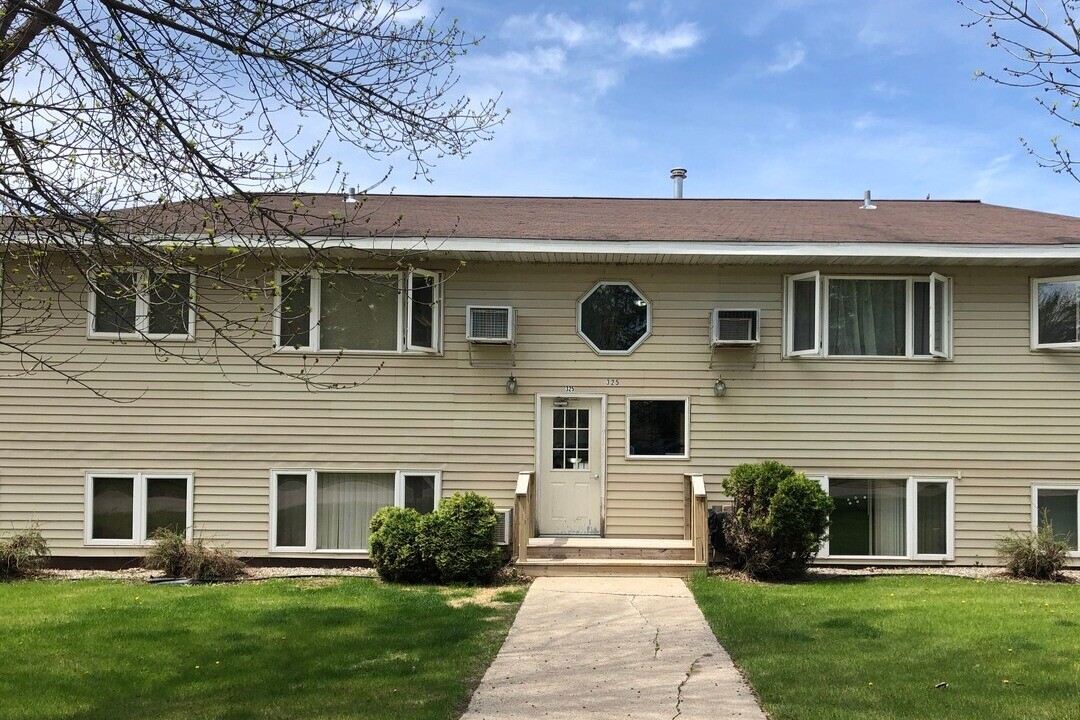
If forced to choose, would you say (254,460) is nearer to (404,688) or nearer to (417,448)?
(417,448)

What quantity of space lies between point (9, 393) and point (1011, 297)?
1204 cm

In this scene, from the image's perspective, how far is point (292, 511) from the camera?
34.6 ft

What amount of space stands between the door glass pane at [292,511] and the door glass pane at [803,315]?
616 centimetres

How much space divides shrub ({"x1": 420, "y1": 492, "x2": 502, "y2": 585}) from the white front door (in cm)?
154

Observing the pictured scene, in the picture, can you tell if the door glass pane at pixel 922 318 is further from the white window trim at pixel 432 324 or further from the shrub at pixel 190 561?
the shrub at pixel 190 561

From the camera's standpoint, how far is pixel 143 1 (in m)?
5.66

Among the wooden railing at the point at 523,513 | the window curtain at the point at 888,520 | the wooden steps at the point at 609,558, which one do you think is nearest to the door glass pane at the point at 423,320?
the wooden railing at the point at 523,513

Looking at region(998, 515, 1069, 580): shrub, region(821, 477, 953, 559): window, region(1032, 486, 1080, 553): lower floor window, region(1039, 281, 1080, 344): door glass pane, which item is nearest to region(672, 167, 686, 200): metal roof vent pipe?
region(1039, 281, 1080, 344): door glass pane

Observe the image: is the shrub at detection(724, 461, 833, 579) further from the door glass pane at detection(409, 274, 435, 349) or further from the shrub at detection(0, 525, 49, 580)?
the shrub at detection(0, 525, 49, 580)

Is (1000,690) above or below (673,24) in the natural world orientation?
below

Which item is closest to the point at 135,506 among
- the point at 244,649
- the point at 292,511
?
the point at 292,511

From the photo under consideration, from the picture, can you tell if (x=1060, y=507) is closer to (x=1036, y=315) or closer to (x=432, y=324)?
(x=1036, y=315)

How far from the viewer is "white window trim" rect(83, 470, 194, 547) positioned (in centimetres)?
1037

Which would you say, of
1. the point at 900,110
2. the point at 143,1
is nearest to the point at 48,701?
the point at 143,1
